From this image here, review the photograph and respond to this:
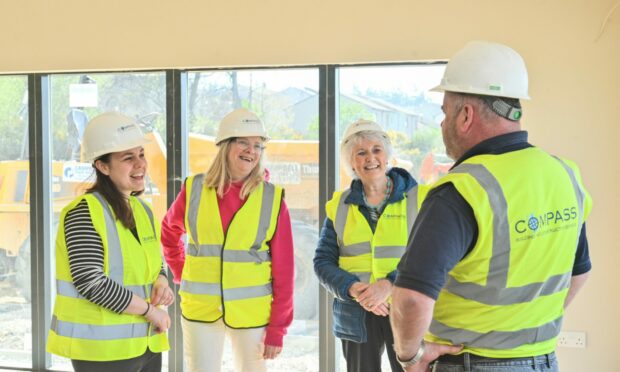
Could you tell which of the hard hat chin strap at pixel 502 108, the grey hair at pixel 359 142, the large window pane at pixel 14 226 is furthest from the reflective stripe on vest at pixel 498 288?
the large window pane at pixel 14 226

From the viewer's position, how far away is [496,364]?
1.57 meters

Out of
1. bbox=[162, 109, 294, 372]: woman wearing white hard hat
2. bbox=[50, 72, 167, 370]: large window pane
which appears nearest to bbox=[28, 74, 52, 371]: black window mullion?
bbox=[50, 72, 167, 370]: large window pane

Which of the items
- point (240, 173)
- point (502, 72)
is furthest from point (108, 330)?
point (502, 72)

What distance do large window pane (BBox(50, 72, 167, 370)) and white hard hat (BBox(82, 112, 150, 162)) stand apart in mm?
1811

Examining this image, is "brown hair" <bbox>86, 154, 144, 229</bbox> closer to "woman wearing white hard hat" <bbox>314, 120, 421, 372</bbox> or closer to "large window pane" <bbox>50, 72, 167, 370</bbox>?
"woman wearing white hard hat" <bbox>314, 120, 421, 372</bbox>

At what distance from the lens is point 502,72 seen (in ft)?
5.31

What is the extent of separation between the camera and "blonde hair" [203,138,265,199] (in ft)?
9.70

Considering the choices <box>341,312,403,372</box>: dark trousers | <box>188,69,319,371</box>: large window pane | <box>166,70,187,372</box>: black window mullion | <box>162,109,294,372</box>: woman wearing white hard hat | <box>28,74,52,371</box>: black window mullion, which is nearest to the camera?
<box>341,312,403,372</box>: dark trousers

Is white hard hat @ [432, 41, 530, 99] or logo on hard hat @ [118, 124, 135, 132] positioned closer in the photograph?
white hard hat @ [432, 41, 530, 99]

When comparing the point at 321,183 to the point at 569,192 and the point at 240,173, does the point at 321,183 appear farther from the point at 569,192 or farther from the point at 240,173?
the point at 569,192

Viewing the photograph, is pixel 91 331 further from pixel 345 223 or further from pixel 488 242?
pixel 488 242

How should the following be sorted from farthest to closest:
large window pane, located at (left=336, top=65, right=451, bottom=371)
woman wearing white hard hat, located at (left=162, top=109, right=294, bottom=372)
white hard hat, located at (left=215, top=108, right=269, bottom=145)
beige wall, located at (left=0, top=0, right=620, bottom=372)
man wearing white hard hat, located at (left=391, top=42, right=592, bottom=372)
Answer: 1. large window pane, located at (left=336, top=65, right=451, bottom=371)
2. beige wall, located at (left=0, top=0, right=620, bottom=372)
3. white hard hat, located at (left=215, top=108, right=269, bottom=145)
4. woman wearing white hard hat, located at (left=162, top=109, right=294, bottom=372)
5. man wearing white hard hat, located at (left=391, top=42, right=592, bottom=372)

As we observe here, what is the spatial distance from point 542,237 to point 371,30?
2.54 meters

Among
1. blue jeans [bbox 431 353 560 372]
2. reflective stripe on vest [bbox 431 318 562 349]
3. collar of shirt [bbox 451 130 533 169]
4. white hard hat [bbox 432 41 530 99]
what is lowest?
blue jeans [bbox 431 353 560 372]
